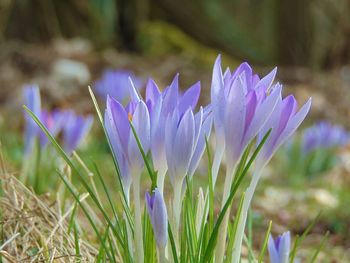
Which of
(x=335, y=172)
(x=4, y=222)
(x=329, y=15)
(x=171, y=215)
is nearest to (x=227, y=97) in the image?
(x=171, y=215)

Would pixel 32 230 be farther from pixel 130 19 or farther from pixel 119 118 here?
pixel 130 19

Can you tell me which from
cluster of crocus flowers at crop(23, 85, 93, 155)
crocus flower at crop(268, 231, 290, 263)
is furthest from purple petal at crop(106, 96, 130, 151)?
cluster of crocus flowers at crop(23, 85, 93, 155)

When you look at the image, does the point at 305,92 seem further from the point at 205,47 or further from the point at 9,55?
the point at 9,55

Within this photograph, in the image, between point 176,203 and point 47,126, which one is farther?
point 47,126

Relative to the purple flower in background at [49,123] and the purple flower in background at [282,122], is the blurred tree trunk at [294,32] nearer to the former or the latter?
the purple flower in background at [49,123]

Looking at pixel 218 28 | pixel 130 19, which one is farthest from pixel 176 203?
pixel 130 19

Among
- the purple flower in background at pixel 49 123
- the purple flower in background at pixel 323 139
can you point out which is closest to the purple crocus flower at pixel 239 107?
the purple flower in background at pixel 49 123
